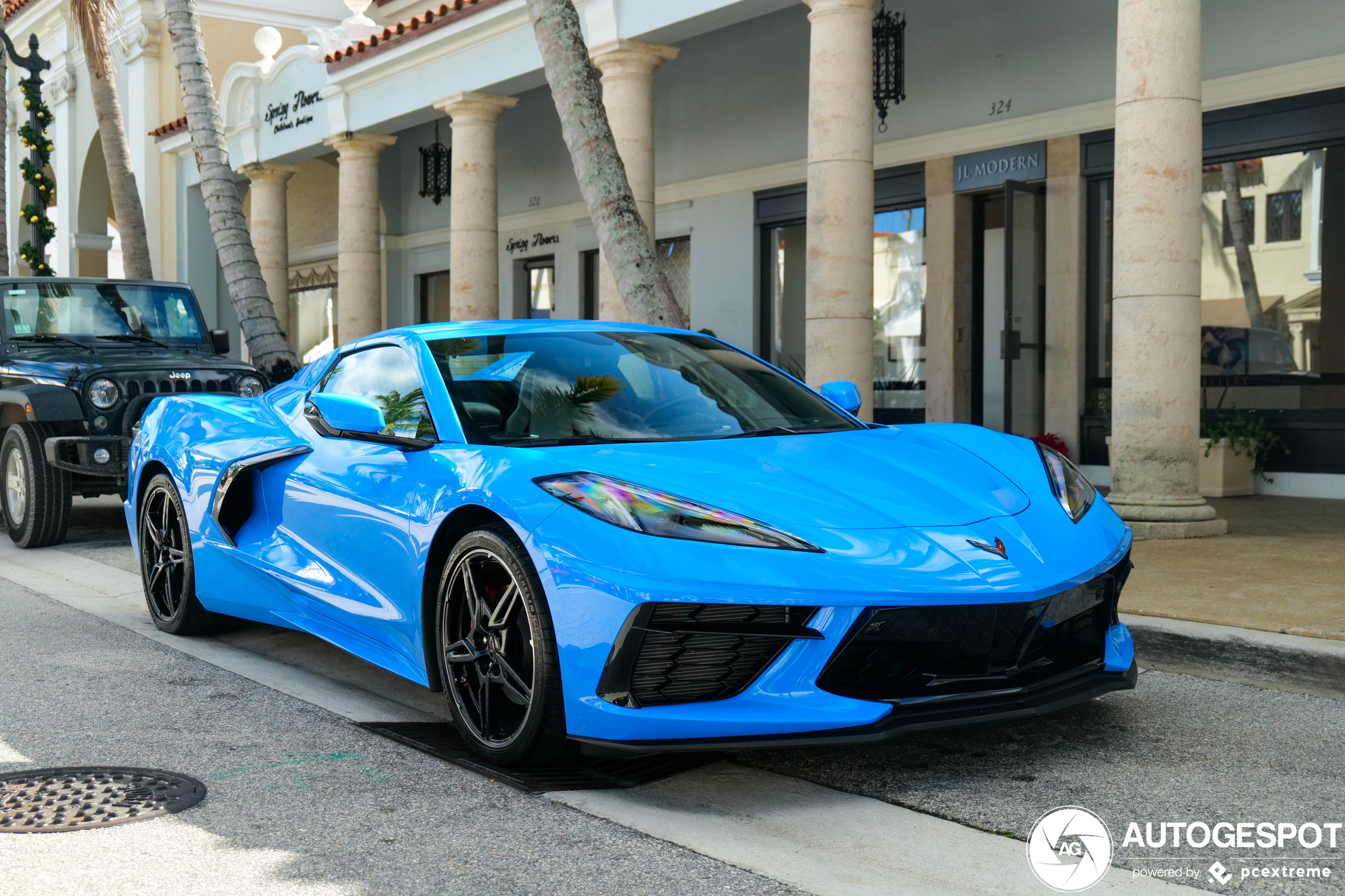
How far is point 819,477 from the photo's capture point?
3803 millimetres

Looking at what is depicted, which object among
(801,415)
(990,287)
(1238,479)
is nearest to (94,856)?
(801,415)

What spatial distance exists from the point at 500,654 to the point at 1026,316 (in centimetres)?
1044

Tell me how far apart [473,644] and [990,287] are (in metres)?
11.4

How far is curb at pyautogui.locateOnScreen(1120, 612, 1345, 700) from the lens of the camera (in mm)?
A: 4762

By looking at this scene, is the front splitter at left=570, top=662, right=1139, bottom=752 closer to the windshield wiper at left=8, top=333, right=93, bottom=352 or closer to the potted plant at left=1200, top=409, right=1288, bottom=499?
the windshield wiper at left=8, top=333, right=93, bottom=352

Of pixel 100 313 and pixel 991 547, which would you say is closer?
pixel 991 547

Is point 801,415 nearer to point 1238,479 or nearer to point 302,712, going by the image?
point 302,712

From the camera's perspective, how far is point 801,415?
15.7ft

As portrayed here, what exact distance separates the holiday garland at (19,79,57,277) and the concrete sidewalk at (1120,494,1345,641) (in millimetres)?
21391

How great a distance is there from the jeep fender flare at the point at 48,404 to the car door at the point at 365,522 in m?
4.61

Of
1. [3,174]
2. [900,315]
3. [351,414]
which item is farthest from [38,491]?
[3,174]

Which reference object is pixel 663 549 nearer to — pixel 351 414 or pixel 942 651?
pixel 942 651

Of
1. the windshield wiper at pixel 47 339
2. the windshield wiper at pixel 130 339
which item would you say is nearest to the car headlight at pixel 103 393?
the windshield wiper at pixel 47 339

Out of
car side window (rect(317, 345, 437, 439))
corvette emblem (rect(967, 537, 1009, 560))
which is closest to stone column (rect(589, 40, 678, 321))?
car side window (rect(317, 345, 437, 439))
